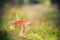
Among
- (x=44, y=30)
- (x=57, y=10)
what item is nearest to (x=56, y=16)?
(x=57, y=10)

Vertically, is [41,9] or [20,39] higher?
[41,9]

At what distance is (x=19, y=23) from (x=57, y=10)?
0.42 m

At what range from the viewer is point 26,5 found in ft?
5.83

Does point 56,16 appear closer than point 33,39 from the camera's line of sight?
No

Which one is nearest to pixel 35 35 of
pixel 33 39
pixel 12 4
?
pixel 33 39

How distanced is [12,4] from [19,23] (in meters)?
0.33

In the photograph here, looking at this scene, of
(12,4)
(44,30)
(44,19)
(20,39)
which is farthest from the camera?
(12,4)

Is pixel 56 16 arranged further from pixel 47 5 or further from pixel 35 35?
pixel 35 35

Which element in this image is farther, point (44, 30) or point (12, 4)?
point (12, 4)

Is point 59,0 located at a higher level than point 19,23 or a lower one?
higher

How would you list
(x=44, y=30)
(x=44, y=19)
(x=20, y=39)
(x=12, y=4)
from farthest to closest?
1. (x=12, y=4)
2. (x=44, y=19)
3. (x=44, y=30)
4. (x=20, y=39)

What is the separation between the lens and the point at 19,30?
1531 mm

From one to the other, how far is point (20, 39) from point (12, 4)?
1.60 ft

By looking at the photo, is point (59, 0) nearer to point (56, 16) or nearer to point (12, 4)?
point (56, 16)
